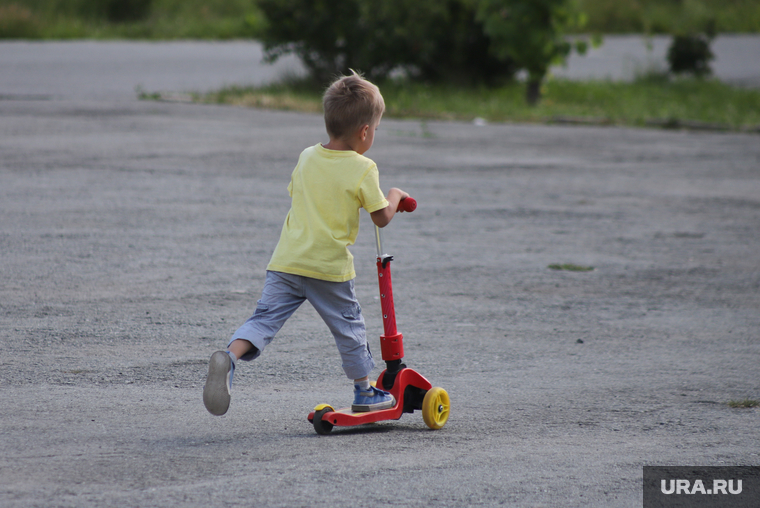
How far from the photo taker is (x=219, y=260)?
719 cm

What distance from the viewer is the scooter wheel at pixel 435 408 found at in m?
4.12

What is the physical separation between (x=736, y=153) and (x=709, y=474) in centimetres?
1170

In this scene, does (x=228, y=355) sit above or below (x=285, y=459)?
above

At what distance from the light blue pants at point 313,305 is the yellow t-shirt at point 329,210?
0.07 metres

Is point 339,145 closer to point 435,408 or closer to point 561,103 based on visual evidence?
point 435,408

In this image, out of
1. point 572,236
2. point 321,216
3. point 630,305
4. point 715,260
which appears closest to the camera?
point 321,216

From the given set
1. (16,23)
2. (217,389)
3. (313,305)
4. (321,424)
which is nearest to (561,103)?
(16,23)

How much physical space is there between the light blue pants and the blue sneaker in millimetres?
156

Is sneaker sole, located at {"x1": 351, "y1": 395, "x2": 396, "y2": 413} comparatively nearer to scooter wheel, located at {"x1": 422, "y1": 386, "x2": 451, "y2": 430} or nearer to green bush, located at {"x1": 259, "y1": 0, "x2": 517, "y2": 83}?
scooter wheel, located at {"x1": 422, "y1": 386, "x2": 451, "y2": 430}

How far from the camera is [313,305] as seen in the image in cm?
398

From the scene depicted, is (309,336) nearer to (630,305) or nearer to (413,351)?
(413,351)

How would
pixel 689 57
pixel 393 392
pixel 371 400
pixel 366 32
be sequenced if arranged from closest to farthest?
pixel 371 400, pixel 393 392, pixel 366 32, pixel 689 57

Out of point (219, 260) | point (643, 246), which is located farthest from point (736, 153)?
point (219, 260)

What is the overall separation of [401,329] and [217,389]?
2.22 m
